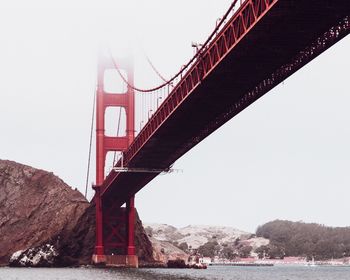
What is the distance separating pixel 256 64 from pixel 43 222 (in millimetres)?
64570

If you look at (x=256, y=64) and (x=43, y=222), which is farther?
(x=43, y=222)

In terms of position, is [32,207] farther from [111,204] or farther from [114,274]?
[114,274]

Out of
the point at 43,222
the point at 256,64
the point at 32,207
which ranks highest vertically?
the point at 32,207

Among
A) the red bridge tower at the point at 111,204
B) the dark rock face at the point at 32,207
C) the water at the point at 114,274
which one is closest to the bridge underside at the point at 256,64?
the water at the point at 114,274

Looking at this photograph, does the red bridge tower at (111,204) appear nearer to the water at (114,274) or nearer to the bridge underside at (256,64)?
the water at (114,274)

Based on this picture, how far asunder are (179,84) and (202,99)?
2.02 meters

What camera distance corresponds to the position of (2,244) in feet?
314

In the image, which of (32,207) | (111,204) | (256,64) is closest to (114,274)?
(111,204)

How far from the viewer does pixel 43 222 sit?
95.6 metres

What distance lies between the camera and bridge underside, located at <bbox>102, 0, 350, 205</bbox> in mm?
28047

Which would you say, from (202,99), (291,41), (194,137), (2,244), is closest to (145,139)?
(194,137)

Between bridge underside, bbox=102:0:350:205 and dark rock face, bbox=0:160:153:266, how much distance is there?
3547 cm

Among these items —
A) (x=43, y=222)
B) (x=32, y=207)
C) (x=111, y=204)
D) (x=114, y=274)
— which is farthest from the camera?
(x=32, y=207)

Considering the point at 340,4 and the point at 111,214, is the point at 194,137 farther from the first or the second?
the point at 111,214
